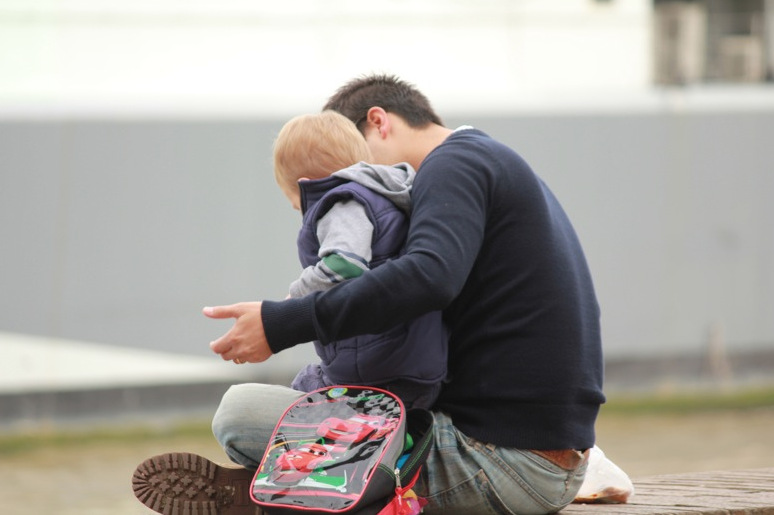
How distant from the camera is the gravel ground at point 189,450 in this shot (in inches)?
253

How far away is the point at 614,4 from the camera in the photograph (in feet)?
35.5

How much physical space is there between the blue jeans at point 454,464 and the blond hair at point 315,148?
17.6 inches

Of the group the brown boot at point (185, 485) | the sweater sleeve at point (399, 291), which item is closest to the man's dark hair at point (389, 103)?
the sweater sleeve at point (399, 291)

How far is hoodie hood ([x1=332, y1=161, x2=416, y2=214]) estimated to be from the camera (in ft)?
7.34

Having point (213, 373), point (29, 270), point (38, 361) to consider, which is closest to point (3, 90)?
point (29, 270)

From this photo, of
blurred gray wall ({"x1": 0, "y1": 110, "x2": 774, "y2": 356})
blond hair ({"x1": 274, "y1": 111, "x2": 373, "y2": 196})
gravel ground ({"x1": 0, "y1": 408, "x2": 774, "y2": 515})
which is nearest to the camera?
blond hair ({"x1": 274, "y1": 111, "x2": 373, "y2": 196})

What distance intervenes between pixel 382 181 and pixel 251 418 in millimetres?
523

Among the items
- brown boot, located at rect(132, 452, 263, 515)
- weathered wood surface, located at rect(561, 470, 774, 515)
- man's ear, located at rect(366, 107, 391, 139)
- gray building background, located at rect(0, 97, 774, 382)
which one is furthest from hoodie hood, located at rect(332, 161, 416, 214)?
gray building background, located at rect(0, 97, 774, 382)

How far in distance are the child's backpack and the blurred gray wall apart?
22.4ft

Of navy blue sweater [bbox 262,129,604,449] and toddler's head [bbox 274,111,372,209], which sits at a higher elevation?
toddler's head [bbox 274,111,372,209]

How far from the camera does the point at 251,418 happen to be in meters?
2.29

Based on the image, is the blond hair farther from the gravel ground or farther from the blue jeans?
the gravel ground

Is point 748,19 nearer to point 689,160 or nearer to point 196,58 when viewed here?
point 689,160

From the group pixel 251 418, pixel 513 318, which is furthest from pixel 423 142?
pixel 251 418
